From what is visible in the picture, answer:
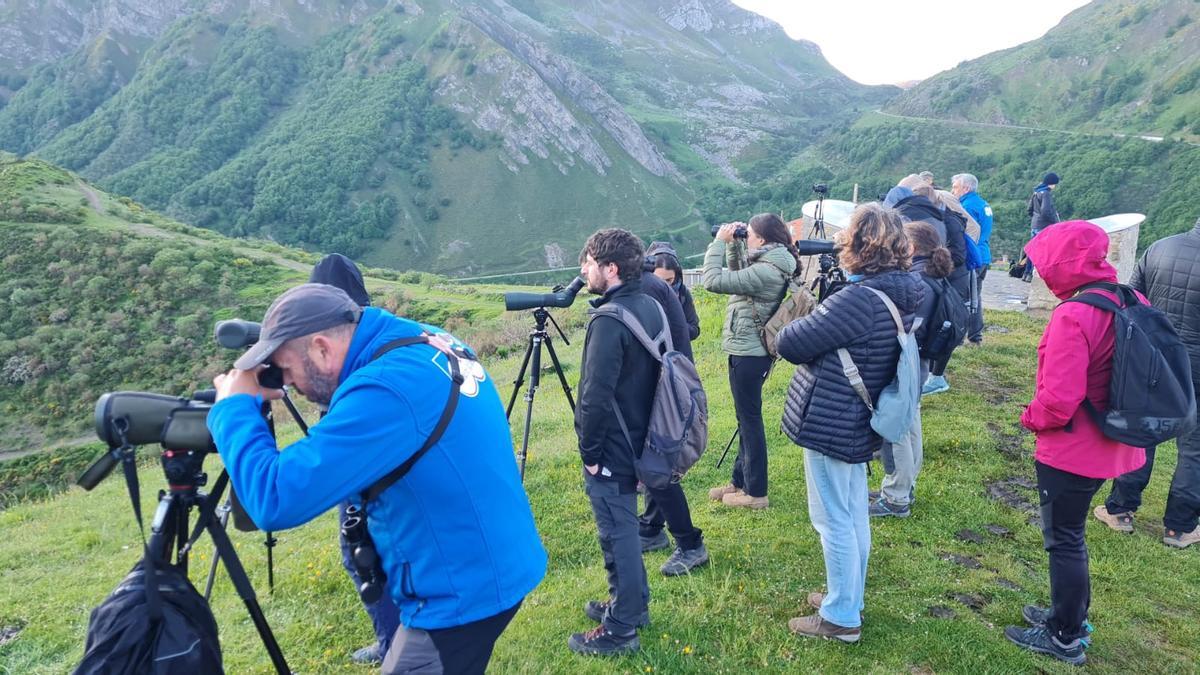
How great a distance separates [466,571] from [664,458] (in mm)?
1586

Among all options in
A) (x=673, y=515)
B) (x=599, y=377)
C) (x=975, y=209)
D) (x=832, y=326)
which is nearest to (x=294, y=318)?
(x=599, y=377)

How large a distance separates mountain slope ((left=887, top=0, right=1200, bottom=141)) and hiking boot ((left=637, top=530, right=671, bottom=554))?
8889cm

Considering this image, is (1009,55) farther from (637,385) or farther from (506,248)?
(637,385)

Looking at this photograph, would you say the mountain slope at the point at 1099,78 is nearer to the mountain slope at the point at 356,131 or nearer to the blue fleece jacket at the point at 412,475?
the mountain slope at the point at 356,131

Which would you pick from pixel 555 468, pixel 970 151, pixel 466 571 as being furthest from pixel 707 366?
pixel 970 151

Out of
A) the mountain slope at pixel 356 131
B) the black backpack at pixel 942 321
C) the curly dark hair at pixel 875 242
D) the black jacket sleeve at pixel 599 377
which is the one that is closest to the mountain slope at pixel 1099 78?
the mountain slope at pixel 356 131

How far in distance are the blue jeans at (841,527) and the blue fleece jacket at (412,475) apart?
1.82 meters

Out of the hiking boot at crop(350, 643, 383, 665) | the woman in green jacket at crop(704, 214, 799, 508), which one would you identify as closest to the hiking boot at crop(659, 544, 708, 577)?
the woman in green jacket at crop(704, 214, 799, 508)

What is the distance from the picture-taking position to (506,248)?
292ft

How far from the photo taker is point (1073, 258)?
318 cm

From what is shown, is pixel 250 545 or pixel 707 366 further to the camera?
pixel 707 366

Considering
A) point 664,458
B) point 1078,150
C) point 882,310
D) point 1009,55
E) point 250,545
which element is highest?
point 1009,55

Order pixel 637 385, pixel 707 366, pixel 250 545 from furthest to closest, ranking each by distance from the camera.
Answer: pixel 707 366, pixel 250 545, pixel 637 385

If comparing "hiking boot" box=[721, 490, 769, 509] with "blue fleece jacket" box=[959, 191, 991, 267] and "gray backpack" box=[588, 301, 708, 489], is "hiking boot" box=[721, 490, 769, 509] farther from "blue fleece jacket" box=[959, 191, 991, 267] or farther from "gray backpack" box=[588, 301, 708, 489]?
"blue fleece jacket" box=[959, 191, 991, 267]
